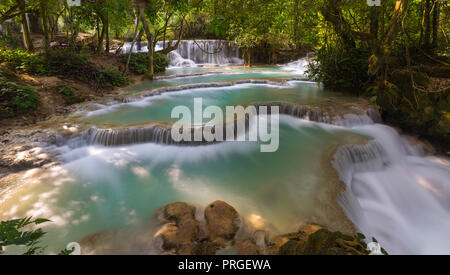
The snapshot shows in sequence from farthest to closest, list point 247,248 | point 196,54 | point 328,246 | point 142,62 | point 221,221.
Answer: point 196,54
point 142,62
point 221,221
point 247,248
point 328,246

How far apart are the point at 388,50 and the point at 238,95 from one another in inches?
206

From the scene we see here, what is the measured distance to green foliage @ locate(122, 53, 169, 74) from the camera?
45.3ft

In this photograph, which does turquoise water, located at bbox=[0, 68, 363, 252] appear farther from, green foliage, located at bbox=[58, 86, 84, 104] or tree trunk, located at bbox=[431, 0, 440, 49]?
tree trunk, located at bbox=[431, 0, 440, 49]

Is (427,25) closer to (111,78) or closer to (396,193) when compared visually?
(396,193)

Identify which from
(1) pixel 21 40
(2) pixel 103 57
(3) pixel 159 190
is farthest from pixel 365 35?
(1) pixel 21 40

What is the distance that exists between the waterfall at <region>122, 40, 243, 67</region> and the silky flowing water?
1546cm

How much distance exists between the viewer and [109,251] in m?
3.07

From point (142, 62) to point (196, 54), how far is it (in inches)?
351

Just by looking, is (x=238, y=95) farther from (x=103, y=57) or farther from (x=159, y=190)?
(x=103, y=57)

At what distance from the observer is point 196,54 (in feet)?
73.8

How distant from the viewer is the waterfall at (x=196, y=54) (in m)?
21.0

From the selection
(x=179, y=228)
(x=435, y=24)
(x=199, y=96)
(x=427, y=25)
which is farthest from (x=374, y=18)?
(x=179, y=228)

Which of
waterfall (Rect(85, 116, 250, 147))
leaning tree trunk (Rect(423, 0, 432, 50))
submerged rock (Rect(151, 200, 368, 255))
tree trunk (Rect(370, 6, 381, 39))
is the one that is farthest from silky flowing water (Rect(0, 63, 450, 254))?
tree trunk (Rect(370, 6, 381, 39))
